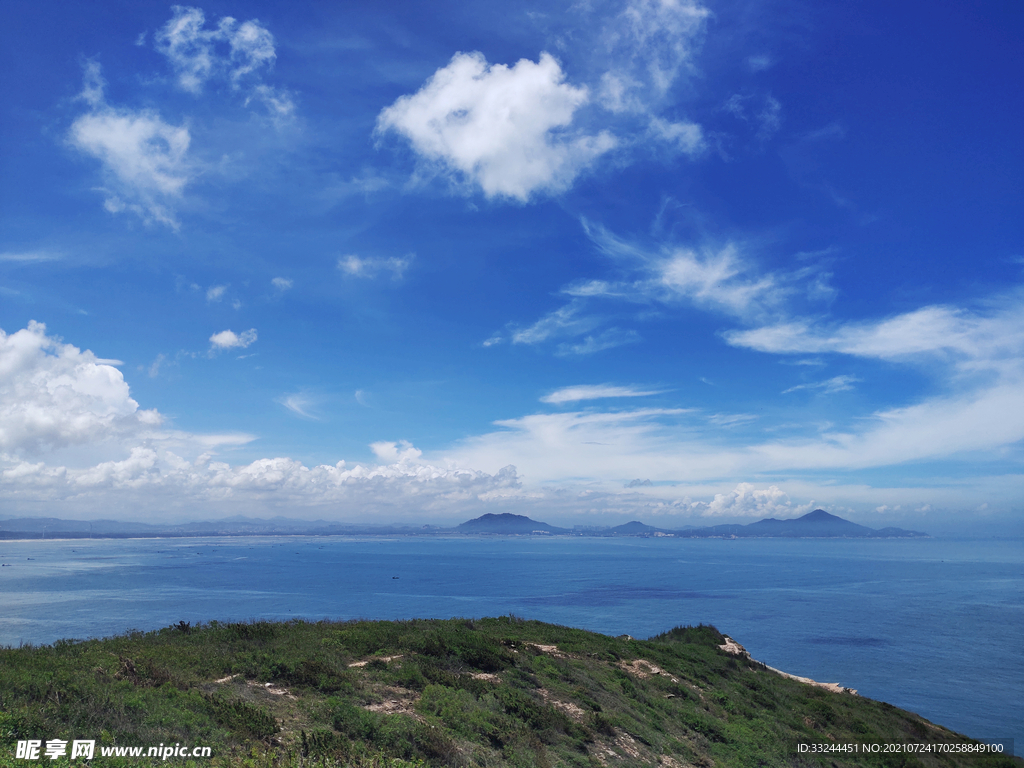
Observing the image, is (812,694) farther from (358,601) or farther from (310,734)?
(358,601)

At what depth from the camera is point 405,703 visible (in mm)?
15984

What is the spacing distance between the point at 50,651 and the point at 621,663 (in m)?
22.8

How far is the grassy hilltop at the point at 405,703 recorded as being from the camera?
38.8 feet

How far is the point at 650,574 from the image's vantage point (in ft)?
561
